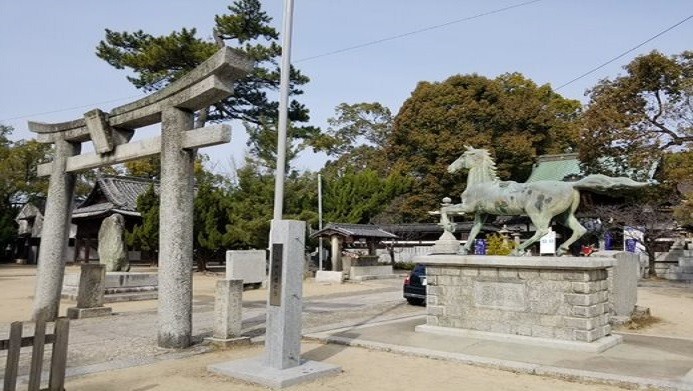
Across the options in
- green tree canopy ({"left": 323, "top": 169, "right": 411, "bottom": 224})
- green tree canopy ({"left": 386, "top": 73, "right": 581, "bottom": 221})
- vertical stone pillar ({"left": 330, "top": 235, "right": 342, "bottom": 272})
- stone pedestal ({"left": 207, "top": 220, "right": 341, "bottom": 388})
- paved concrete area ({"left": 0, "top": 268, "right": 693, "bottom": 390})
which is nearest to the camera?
stone pedestal ({"left": 207, "top": 220, "right": 341, "bottom": 388})

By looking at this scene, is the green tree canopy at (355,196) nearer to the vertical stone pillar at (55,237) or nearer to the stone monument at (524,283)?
the vertical stone pillar at (55,237)

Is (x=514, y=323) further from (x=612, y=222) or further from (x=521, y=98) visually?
(x=521, y=98)

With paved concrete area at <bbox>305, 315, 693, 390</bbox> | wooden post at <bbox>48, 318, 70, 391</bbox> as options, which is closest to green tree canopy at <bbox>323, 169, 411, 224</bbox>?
paved concrete area at <bbox>305, 315, 693, 390</bbox>

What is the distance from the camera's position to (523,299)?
30.9 feet

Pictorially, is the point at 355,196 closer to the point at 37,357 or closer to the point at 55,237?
the point at 55,237

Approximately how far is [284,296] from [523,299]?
15.3ft

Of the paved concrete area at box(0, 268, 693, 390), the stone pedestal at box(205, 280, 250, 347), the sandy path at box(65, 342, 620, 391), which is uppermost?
the stone pedestal at box(205, 280, 250, 347)

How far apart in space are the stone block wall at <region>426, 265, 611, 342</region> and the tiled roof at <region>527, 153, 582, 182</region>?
2719cm

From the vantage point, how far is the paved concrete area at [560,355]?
6.85 metres

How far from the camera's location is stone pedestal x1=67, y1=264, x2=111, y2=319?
12.4m

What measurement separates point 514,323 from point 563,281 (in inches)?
46.1

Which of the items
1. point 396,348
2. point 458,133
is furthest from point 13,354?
point 458,133

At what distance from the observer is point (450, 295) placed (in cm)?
1028

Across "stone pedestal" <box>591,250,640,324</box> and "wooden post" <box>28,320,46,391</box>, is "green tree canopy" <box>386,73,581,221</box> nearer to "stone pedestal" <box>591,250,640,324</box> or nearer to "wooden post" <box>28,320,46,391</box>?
"stone pedestal" <box>591,250,640,324</box>
